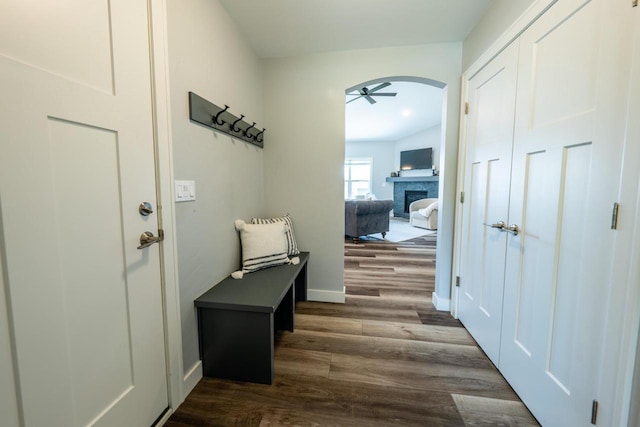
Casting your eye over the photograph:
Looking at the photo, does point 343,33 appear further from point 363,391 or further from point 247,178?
point 363,391

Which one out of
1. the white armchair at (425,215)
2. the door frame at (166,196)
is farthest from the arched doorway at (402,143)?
the door frame at (166,196)

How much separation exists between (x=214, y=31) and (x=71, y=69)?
105cm

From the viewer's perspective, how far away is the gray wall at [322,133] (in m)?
2.11

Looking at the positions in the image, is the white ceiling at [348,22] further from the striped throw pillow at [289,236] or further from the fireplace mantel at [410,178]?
the fireplace mantel at [410,178]

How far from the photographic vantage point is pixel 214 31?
1.57m

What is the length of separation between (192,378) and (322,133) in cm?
205

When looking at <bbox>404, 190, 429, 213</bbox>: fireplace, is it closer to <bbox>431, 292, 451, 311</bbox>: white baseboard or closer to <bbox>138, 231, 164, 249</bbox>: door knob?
<bbox>431, 292, 451, 311</bbox>: white baseboard

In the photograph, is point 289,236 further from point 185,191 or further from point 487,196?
point 487,196

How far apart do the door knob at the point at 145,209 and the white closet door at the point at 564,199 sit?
5.92 ft

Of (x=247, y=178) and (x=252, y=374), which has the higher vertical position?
(x=247, y=178)

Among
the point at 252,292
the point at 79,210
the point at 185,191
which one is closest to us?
the point at 79,210

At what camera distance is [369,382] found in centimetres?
145

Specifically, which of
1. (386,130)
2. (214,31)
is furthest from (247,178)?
(386,130)

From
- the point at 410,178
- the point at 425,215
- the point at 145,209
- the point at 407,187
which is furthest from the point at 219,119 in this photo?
the point at 407,187
